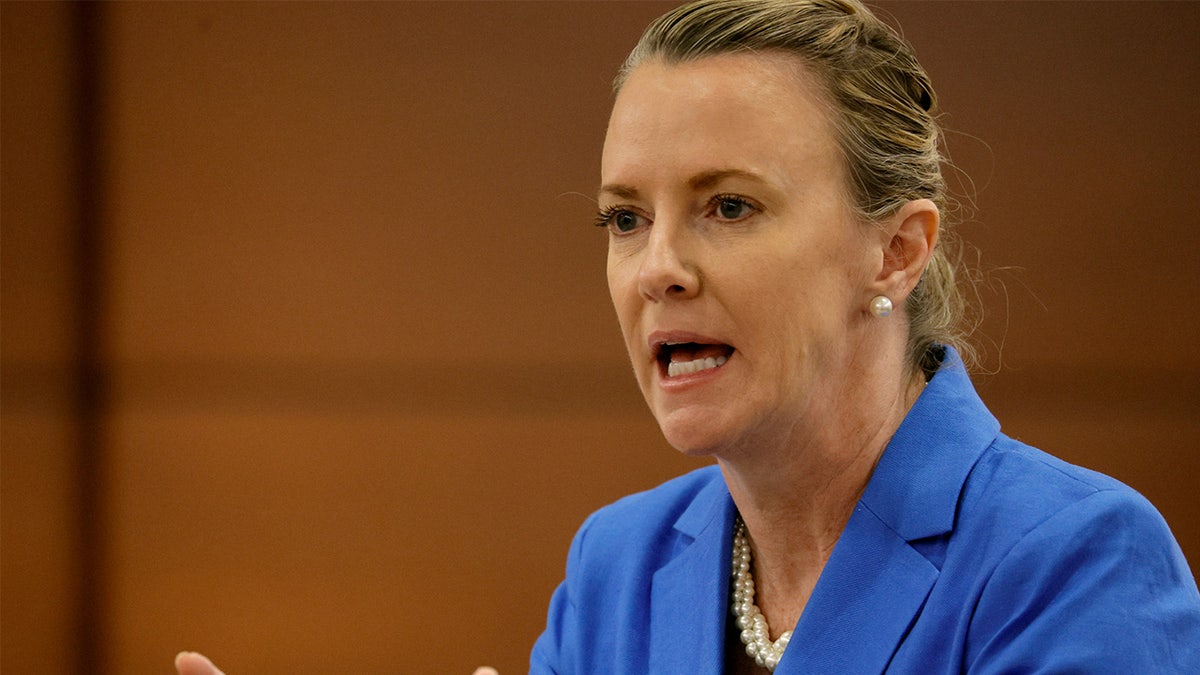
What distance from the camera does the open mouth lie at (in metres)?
1.08

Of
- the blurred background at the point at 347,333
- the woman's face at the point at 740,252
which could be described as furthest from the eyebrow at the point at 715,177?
the blurred background at the point at 347,333

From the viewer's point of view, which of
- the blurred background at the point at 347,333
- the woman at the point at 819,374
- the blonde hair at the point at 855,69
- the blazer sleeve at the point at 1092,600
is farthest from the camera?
the blurred background at the point at 347,333

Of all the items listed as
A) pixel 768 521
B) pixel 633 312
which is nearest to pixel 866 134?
pixel 633 312

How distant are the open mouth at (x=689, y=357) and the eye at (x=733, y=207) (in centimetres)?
12

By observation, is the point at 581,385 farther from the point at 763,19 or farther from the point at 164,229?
the point at 763,19

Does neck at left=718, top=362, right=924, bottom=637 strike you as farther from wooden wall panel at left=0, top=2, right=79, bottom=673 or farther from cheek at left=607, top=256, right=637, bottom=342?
wooden wall panel at left=0, top=2, right=79, bottom=673

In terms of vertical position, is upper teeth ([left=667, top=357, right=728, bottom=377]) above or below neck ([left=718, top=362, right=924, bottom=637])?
above

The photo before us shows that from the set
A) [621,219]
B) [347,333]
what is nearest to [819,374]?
[621,219]

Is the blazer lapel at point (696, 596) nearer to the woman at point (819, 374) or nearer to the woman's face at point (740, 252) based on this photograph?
the woman at point (819, 374)

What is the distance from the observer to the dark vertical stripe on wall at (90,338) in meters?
2.02

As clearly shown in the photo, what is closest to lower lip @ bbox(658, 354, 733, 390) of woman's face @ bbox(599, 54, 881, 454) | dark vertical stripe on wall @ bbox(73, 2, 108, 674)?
woman's face @ bbox(599, 54, 881, 454)

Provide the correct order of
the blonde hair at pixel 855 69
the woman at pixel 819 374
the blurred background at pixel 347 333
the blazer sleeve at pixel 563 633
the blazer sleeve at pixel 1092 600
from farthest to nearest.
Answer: the blurred background at pixel 347 333, the blazer sleeve at pixel 563 633, the blonde hair at pixel 855 69, the woman at pixel 819 374, the blazer sleeve at pixel 1092 600

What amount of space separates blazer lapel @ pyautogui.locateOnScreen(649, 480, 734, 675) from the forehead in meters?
0.39

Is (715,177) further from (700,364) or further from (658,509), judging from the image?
(658,509)
